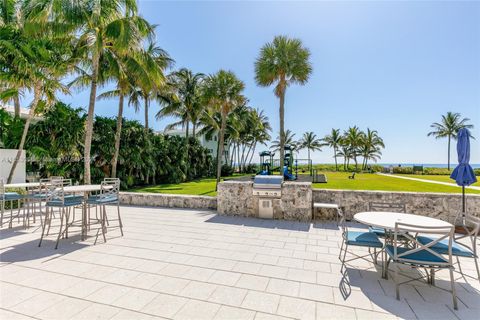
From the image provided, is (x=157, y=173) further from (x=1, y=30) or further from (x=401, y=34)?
(x=401, y=34)

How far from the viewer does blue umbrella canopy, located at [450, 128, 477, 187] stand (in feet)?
15.9

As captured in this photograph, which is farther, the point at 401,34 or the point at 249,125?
the point at 249,125

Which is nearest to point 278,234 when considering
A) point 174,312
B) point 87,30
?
point 174,312

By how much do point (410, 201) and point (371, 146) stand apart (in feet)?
136

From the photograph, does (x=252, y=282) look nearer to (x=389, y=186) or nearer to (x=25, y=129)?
(x=25, y=129)

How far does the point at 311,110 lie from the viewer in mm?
27000

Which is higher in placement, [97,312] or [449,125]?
[449,125]

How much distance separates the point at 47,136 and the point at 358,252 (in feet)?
45.8

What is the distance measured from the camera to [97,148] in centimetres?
1357

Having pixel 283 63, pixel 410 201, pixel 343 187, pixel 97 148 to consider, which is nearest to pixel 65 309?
pixel 410 201

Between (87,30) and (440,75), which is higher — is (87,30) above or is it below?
above

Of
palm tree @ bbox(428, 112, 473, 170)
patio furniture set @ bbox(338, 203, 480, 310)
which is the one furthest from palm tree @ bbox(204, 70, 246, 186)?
palm tree @ bbox(428, 112, 473, 170)

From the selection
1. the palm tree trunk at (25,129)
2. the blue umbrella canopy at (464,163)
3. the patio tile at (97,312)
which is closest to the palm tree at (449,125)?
the blue umbrella canopy at (464,163)

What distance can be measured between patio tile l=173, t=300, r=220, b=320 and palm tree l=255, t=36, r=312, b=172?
12.1 metres
